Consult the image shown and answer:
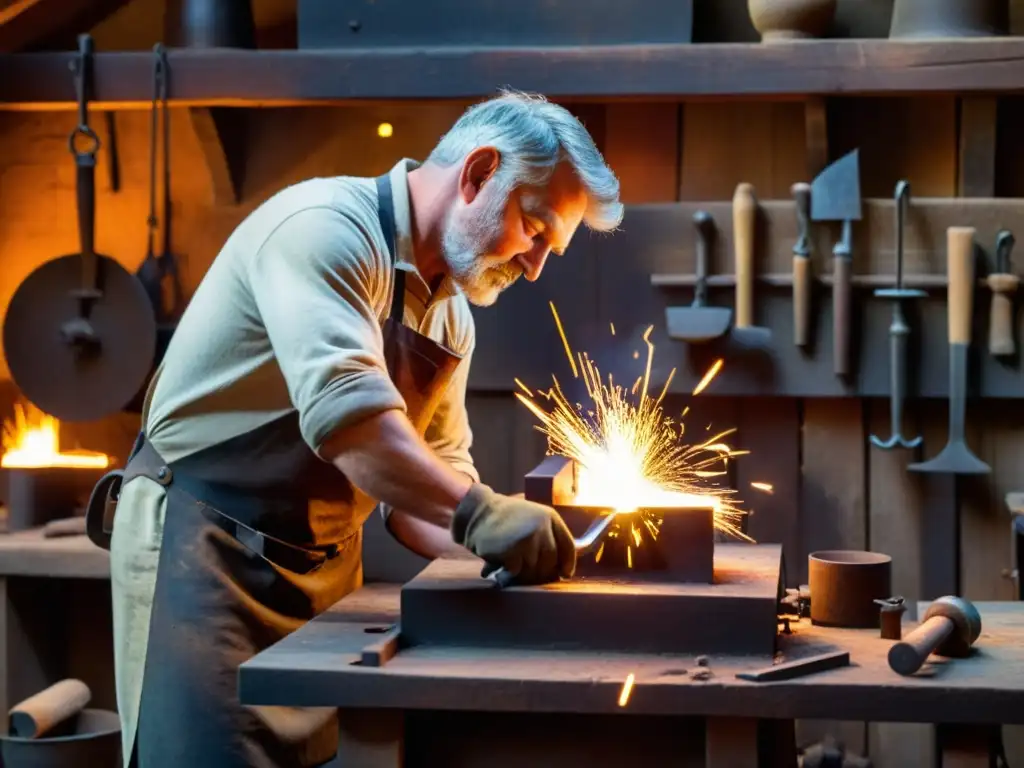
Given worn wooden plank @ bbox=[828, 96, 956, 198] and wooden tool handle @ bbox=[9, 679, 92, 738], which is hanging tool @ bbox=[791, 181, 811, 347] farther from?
wooden tool handle @ bbox=[9, 679, 92, 738]

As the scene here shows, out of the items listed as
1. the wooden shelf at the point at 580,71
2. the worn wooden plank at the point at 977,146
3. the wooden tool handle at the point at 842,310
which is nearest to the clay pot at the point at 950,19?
the wooden shelf at the point at 580,71

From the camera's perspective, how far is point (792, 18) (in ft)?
11.2

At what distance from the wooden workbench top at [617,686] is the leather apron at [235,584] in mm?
291

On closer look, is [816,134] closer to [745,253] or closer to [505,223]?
[745,253]

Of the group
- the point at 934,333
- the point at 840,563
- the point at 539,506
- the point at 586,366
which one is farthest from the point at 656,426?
the point at 539,506

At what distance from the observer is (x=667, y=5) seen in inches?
137

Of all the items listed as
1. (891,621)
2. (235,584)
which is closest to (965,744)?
(891,621)

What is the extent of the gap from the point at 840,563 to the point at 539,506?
22.7 inches

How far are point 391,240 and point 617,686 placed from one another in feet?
2.98

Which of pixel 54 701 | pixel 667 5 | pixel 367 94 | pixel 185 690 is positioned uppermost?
pixel 667 5

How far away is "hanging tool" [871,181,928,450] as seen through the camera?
349cm

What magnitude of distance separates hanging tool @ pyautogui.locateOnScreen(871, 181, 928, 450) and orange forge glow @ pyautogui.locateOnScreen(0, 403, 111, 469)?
217 cm

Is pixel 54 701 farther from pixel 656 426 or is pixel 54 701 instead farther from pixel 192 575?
pixel 656 426

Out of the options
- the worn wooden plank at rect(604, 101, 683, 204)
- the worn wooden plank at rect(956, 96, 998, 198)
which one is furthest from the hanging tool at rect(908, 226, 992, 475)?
the worn wooden plank at rect(604, 101, 683, 204)
